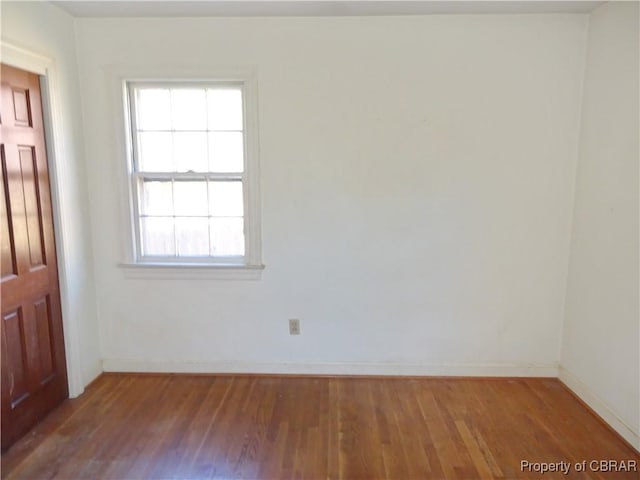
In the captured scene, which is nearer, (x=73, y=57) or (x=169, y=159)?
(x=73, y=57)

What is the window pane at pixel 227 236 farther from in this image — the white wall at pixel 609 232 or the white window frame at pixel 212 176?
the white wall at pixel 609 232

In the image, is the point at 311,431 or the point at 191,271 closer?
the point at 311,431

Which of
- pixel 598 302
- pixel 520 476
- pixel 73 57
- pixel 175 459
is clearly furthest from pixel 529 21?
pixel 175 459

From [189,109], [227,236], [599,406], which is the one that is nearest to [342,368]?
[227,236]

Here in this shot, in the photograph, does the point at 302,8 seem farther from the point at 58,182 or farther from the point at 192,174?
the point at 58,182

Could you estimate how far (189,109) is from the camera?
9.39ft

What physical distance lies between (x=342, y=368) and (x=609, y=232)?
197 centimetres

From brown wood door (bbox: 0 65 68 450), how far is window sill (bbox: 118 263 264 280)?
51cm

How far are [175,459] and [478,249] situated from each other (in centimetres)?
231

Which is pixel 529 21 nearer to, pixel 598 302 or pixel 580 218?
pixel 580 218

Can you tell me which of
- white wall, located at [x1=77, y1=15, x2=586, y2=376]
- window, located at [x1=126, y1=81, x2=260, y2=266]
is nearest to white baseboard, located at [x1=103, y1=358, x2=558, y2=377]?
white wall, located at [x1=77, y1=15, x2=586, y2=376]

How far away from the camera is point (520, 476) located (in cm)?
206

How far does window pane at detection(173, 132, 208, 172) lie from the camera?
114 inches

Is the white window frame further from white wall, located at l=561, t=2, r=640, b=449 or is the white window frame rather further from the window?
white wall, located at l=561, t=2, r=640, b=449
